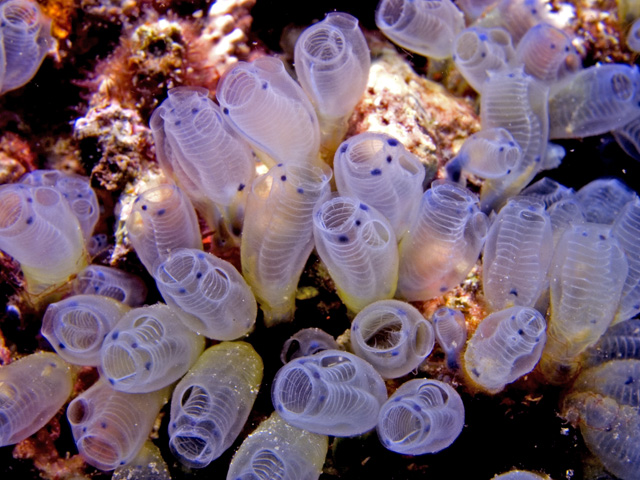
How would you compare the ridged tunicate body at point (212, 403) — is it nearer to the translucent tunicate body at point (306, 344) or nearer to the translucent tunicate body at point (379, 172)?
the translucent tunicate body at point (306, 344)

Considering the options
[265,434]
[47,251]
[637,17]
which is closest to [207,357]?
[265,434]

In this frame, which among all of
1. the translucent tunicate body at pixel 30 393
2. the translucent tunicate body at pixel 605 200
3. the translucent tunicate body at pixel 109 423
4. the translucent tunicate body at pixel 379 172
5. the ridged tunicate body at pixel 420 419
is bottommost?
the translucent tunicate body at pixel 30 393

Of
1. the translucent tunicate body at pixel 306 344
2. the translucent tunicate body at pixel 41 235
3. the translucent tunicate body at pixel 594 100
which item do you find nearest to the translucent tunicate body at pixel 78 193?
the translucent tunicate body at pixel 41 235

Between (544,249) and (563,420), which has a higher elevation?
(544,249)

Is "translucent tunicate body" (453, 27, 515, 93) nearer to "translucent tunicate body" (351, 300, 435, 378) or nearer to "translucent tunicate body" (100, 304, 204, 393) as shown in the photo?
"translucent tunicate body" (351, 300, 435, 378)

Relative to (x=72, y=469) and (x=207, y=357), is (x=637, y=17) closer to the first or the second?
(x=207, y=357)

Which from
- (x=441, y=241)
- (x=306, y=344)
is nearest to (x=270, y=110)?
(x=441, y=241)
